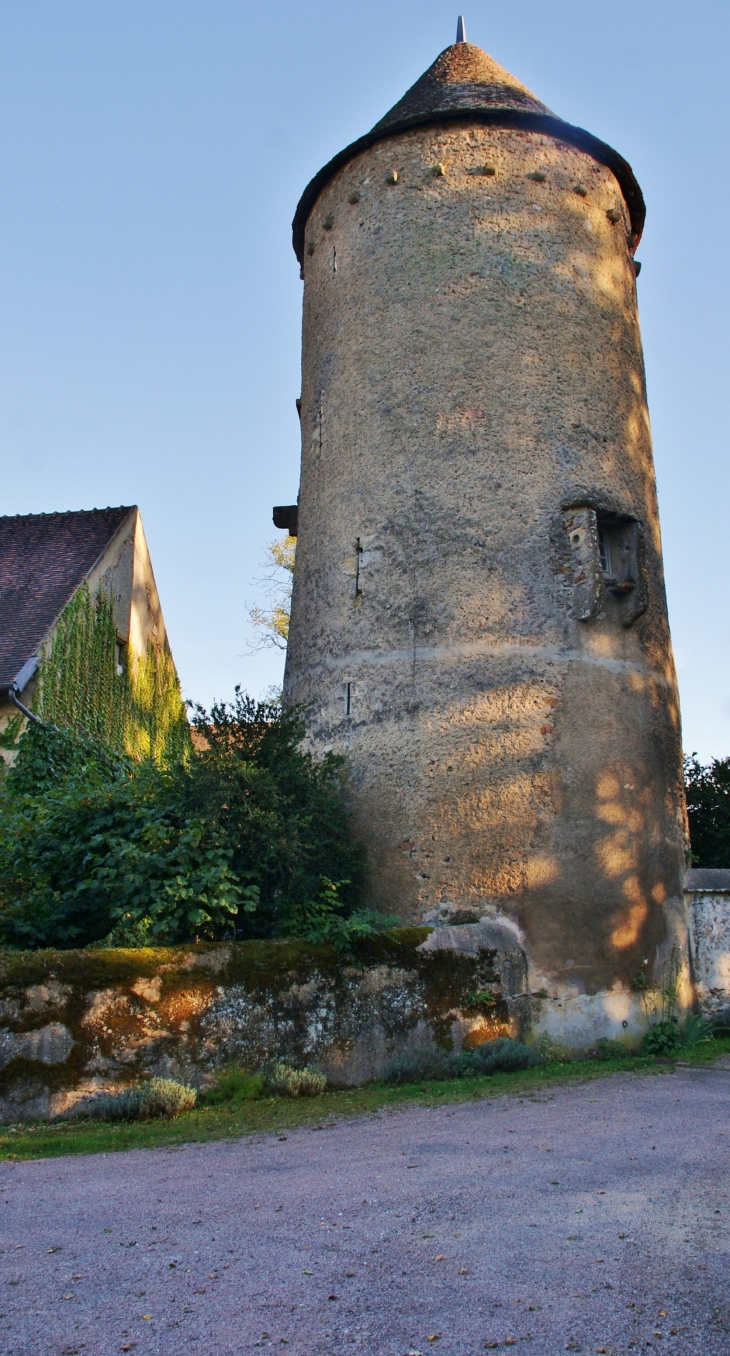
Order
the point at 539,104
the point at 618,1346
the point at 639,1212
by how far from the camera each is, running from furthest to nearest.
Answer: the point at 539,104
the point at 639,1212
the point at 618,1346

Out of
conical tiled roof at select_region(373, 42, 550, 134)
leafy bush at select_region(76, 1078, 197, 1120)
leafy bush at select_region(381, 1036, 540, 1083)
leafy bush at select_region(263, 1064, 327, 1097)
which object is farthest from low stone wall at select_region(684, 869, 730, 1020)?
conical tiled roof at select_region(373, 42, 550, 134)

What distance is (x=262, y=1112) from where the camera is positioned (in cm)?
746

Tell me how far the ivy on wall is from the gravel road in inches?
309

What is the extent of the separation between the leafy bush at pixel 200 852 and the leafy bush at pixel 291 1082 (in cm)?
117

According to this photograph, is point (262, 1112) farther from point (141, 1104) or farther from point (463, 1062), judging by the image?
point (463, 1062)

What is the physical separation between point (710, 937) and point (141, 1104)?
745 cm

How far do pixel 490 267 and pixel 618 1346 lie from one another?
456 inches

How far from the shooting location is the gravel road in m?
3.38

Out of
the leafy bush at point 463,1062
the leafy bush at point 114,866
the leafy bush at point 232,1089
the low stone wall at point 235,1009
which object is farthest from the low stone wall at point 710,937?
the leafy bush at point 232,1089

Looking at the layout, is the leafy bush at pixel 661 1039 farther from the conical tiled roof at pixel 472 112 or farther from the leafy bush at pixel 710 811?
the conical tiled roof at pixel 472 112

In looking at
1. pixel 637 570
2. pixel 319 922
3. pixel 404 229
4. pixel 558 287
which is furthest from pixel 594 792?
pixel 404 229

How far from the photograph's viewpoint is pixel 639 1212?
4.61 m

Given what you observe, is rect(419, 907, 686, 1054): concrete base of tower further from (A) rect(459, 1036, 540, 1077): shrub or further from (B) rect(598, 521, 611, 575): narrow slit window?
(B) rect(598, 521, 611, 575): narrow slit window

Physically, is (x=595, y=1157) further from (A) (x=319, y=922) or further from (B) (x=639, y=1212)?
(A) (x=319, y=922)
